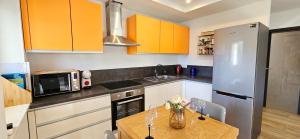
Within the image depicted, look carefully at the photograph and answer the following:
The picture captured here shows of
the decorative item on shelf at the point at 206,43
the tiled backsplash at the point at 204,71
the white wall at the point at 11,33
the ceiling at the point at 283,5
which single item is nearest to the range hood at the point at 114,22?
the white wall at the point at 11,33

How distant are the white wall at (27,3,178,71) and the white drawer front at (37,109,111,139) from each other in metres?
0.79

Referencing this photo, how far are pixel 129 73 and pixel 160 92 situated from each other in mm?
704

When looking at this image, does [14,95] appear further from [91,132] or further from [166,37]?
[166,37]

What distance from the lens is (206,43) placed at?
282 centimetres

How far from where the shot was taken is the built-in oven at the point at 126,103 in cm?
191

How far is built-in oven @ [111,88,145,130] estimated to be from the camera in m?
1.91

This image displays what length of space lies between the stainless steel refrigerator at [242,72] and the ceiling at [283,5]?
2.84 ft

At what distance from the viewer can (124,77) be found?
2.59m

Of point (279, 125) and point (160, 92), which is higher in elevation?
point (160, 92)

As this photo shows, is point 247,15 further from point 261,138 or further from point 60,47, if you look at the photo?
point 60,47

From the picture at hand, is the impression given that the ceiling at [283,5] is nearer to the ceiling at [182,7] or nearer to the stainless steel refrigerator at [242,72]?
the ceiling at [182,7]

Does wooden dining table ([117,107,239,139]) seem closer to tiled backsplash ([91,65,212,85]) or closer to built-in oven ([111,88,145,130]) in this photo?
built-in oven ([111,88,145,130])

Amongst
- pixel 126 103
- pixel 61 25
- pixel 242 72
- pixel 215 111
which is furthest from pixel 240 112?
pixel 61 25

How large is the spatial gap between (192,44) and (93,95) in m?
2.41
